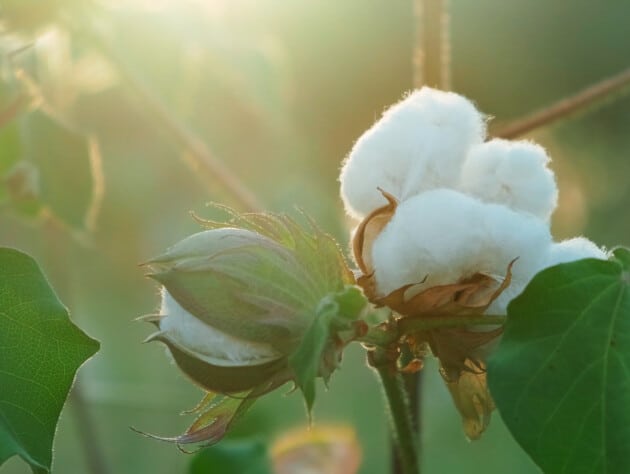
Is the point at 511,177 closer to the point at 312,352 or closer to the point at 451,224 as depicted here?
the point at 451,224

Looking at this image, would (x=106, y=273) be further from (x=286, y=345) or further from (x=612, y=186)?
(x=286, y=345)

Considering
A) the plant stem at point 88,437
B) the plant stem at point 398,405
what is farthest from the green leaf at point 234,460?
the plant stem at point 398,405

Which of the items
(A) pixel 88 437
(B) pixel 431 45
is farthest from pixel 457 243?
(A) pixel 88 437

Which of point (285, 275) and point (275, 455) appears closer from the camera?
point (285, 275)

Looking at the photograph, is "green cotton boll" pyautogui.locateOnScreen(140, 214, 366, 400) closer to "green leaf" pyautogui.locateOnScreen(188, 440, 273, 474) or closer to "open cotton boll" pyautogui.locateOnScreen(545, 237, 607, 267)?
"open cotton boll" pyautogui.locateOnScreen(545, 237, 607, 267)

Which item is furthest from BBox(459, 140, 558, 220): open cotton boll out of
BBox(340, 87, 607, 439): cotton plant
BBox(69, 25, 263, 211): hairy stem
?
BBox(69, 25, 263, 211): hairy stem

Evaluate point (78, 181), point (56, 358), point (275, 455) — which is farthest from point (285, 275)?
point (275, 455)
